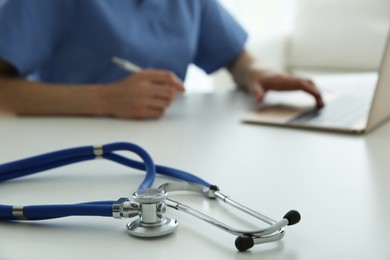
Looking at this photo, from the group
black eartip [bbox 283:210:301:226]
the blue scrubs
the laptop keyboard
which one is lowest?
the laptop keyboard

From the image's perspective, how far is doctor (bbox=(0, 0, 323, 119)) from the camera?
98 centimetres

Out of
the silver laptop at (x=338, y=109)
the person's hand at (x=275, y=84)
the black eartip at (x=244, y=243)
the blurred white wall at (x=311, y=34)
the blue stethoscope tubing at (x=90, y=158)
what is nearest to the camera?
the black eartip at (x=244, y=243)

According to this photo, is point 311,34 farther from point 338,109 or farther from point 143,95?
point 143,95

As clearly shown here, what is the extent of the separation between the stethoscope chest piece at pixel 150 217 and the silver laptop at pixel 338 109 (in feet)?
1.46

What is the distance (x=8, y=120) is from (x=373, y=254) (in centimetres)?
72

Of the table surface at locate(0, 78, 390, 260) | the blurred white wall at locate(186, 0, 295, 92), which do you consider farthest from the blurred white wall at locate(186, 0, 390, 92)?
the table surface at locate(0, 78, 390, 260)

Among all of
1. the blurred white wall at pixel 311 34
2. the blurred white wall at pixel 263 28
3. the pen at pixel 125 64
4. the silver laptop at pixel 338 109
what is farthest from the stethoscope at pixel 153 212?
the blurred white wall at pixel 263 28

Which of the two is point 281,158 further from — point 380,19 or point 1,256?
point 380,19

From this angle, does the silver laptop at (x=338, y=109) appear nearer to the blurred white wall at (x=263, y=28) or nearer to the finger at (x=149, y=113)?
the finger at (x=149, y=113)

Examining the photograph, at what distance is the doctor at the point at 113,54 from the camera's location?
975 millimetres

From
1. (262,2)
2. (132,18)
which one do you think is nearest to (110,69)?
(132,18)

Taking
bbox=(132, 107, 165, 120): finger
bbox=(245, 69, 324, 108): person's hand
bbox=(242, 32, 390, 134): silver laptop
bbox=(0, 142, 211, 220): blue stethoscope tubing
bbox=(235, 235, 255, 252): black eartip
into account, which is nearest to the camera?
bbox=(235, 235, 255, 252): black eartip

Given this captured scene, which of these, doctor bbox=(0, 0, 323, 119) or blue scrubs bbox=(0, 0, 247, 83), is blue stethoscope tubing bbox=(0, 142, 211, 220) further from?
blue scrubs bbox=(0, 0, 247, 83)

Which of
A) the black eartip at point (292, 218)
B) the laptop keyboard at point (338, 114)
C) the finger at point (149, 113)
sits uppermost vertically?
the black eartip at point (292, 218)
